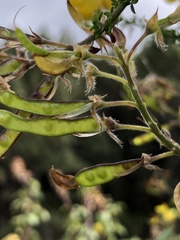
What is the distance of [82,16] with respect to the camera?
0.38 meters

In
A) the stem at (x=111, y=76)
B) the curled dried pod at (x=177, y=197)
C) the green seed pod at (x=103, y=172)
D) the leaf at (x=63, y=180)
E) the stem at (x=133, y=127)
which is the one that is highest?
the stem at (x=111, y=76)

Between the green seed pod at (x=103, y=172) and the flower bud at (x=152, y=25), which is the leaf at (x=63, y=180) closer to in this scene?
the green seed pod at (x=103, y=172)

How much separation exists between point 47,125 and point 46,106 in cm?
1

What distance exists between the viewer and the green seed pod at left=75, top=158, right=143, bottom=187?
0.39m

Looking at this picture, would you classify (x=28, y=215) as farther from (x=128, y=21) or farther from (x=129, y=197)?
(x=129, y=197)

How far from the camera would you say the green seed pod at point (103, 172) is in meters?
0.39

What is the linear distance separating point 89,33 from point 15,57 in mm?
46

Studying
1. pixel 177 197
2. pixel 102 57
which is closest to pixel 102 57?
pixel 102 57

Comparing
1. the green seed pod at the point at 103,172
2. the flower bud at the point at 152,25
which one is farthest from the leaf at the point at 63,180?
the flower bud at the point at 152,25

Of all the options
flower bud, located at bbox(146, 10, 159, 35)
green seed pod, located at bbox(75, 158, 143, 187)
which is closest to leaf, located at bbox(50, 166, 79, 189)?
green seed pod, located at bbox(75, 158, 143, 187)

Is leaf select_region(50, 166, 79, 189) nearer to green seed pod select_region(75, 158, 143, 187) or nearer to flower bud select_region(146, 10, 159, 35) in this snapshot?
green seed pod select_region(75, 158, 143, 187)

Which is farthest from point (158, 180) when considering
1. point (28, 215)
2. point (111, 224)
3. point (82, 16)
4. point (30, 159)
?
point (30, 159)

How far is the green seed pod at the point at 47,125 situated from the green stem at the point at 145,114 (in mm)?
27

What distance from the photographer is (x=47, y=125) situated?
354mm
